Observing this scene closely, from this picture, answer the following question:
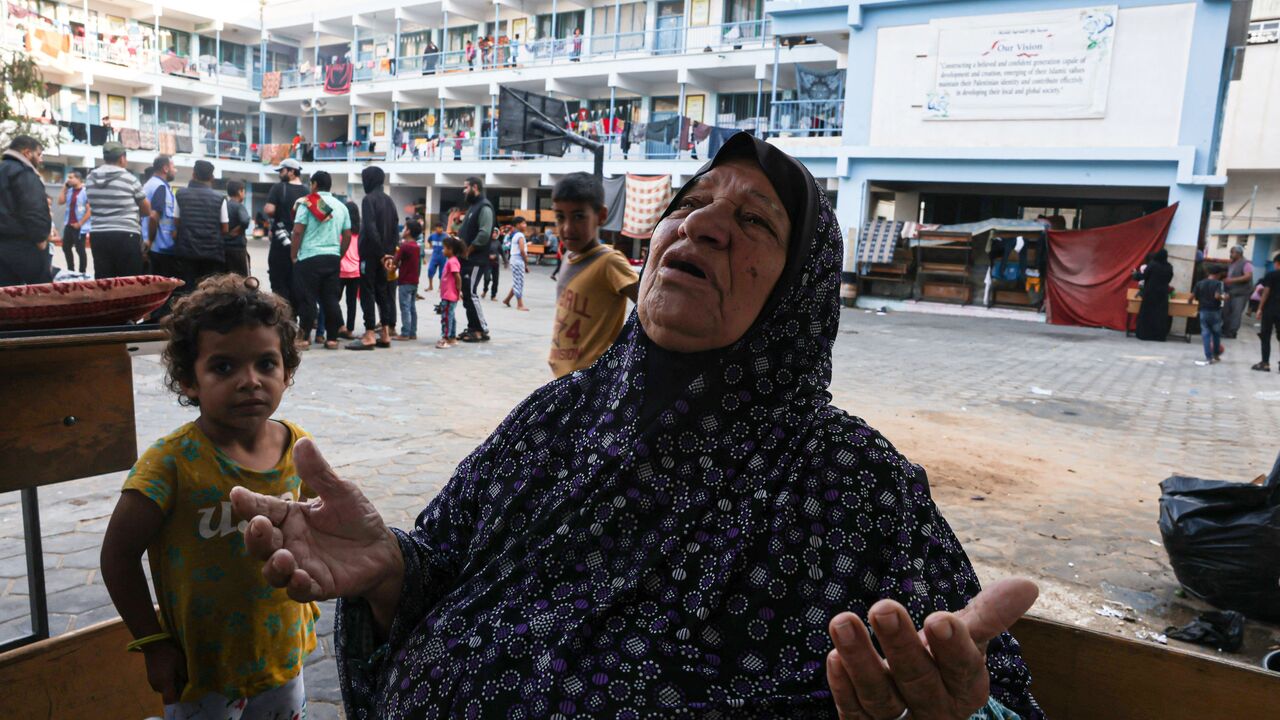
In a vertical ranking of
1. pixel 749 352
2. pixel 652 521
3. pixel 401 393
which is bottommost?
pixel 401 393

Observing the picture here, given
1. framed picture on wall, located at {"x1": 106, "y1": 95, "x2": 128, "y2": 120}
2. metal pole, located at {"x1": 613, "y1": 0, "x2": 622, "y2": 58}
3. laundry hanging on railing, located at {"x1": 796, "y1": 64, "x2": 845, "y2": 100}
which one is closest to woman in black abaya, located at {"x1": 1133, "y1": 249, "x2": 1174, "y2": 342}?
laundry hanging on railing, located at {"x1": 796, "y1": 64, "x2": 845, "y2": 100}

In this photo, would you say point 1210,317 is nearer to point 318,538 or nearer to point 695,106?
point 318,538

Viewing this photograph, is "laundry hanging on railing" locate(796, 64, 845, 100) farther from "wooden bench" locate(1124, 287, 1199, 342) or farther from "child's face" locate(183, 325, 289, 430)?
"child's face" locate(183, 325, 289, 430)

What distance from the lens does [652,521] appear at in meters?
1.59

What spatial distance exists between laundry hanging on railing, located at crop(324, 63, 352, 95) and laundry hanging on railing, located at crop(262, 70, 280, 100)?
3397mm

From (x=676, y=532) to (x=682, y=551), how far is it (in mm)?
37

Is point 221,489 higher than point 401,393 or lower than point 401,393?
higher

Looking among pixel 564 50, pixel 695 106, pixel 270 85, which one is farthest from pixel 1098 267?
pixel 270 85

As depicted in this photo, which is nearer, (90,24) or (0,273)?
(0,273)

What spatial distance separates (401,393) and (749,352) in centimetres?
589

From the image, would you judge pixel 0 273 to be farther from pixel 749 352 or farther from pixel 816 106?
pixel 816 106

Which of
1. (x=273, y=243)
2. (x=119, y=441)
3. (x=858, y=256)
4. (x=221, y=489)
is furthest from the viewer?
(x=858, y=256)

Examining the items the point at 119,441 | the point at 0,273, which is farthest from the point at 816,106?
the point at 119,441

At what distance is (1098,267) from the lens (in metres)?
17.1
